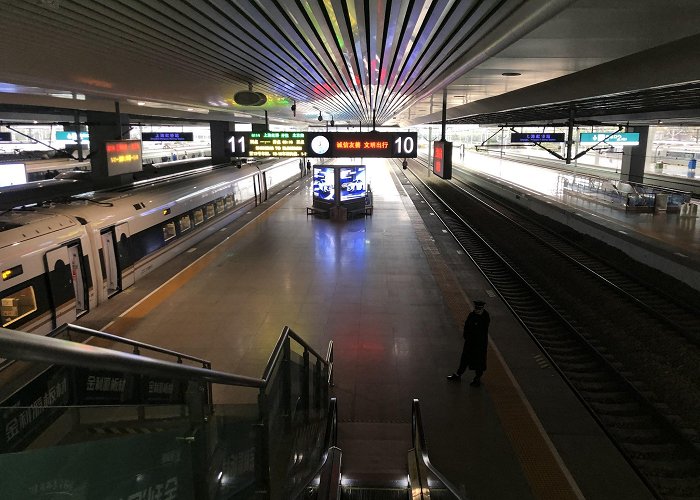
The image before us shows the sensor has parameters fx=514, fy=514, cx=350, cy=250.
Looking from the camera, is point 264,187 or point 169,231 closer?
point 169,231

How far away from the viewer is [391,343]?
28.2ft

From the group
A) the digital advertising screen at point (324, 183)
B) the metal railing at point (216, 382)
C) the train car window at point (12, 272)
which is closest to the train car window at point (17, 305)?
the train car window at point (12, 272)

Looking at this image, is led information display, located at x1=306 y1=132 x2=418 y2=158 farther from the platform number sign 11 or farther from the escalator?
the escalator

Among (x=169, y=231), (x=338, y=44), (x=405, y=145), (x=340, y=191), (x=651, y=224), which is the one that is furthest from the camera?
A: (x=340, y=191)

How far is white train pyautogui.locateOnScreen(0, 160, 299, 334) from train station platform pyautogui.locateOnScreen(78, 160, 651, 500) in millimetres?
479

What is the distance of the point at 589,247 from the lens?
17031 mm

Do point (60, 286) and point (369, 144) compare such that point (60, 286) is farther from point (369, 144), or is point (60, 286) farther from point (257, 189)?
point (257, 189)

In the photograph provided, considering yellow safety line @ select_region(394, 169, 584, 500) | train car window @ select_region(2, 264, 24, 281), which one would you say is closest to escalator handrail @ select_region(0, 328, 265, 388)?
yellow safety line @ select_region(394, 169, 584, 500)

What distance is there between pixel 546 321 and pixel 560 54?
5.86 metres

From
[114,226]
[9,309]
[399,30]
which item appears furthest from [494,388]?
[114,226]

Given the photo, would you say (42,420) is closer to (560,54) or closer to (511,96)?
(560,54)

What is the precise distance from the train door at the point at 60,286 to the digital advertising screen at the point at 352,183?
12348mm

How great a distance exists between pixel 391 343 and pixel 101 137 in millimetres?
11129

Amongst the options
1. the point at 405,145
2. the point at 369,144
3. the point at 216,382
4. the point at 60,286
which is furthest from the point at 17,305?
the point at 405,145
